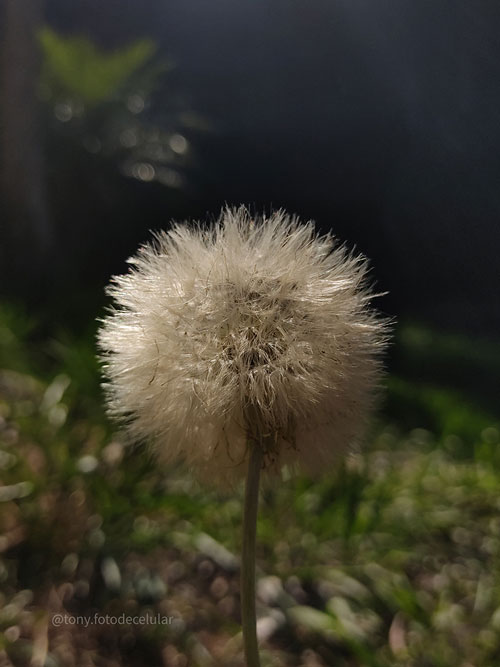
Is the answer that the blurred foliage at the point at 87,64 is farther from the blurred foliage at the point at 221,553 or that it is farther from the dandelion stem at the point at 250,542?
the dandelion stem at the point at 250,542

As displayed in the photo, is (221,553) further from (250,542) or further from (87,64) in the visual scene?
(87,64)

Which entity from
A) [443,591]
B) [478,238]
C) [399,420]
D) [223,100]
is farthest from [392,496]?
[223,100]

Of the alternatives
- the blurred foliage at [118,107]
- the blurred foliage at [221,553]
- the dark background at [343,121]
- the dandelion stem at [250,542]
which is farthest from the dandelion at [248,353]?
the blurred foliage at [118,107]

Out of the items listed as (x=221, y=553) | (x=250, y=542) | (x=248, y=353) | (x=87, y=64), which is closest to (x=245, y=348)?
(x=248, y=353)

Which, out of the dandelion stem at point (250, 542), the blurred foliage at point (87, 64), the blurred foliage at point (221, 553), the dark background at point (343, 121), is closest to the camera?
the dandelion stem at point (250, 542)

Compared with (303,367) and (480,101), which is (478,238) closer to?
(480,101)
